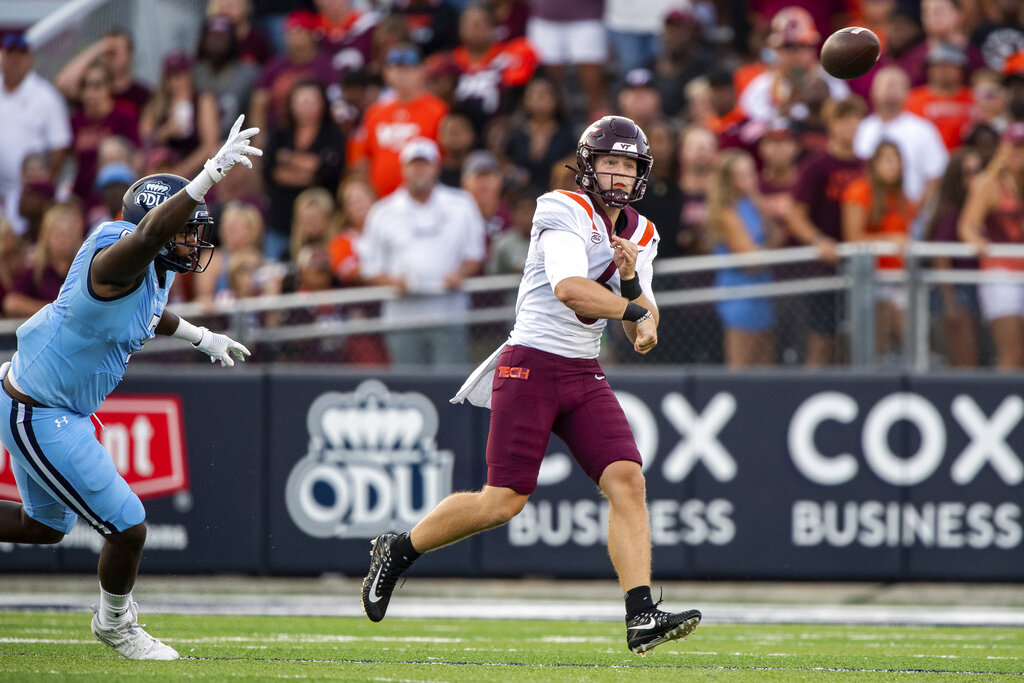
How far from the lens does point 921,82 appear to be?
1206 centimetres

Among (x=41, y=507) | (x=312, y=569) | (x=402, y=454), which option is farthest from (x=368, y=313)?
(x=41, y=507)

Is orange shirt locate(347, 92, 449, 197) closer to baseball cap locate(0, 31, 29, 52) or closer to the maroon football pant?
baseball cap locate(0, 31, 29, 52)

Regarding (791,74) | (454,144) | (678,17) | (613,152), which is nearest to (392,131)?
(454,144)

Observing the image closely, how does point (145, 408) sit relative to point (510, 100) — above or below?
below

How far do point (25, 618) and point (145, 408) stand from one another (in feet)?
7.30

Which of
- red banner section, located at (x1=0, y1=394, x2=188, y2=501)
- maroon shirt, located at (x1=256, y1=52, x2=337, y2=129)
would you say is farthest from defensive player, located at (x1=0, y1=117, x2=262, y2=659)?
maroon shirt, located at (x1=256, y1=52, x2=337, y2=129)

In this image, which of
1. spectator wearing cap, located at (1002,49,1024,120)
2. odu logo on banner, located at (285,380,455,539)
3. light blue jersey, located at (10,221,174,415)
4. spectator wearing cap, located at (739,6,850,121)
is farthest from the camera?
spectator wearing cap, located at (739,6,850,121)

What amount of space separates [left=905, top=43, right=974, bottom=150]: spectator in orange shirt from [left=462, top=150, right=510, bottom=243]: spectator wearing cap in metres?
3.45

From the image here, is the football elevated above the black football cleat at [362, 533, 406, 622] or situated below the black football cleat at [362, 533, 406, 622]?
above

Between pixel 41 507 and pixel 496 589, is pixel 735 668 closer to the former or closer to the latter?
pixel 41 507

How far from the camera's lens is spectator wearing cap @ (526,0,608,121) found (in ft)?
44.0

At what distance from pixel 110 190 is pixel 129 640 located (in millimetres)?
6549

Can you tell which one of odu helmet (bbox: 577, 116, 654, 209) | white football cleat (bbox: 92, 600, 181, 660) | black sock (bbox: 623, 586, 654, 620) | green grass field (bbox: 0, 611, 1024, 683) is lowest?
green grass field (bbox: 0, 611, 1024, 683)

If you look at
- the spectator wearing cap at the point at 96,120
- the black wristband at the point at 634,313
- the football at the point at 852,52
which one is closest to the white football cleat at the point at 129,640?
the black wristband at the point at 634,313
